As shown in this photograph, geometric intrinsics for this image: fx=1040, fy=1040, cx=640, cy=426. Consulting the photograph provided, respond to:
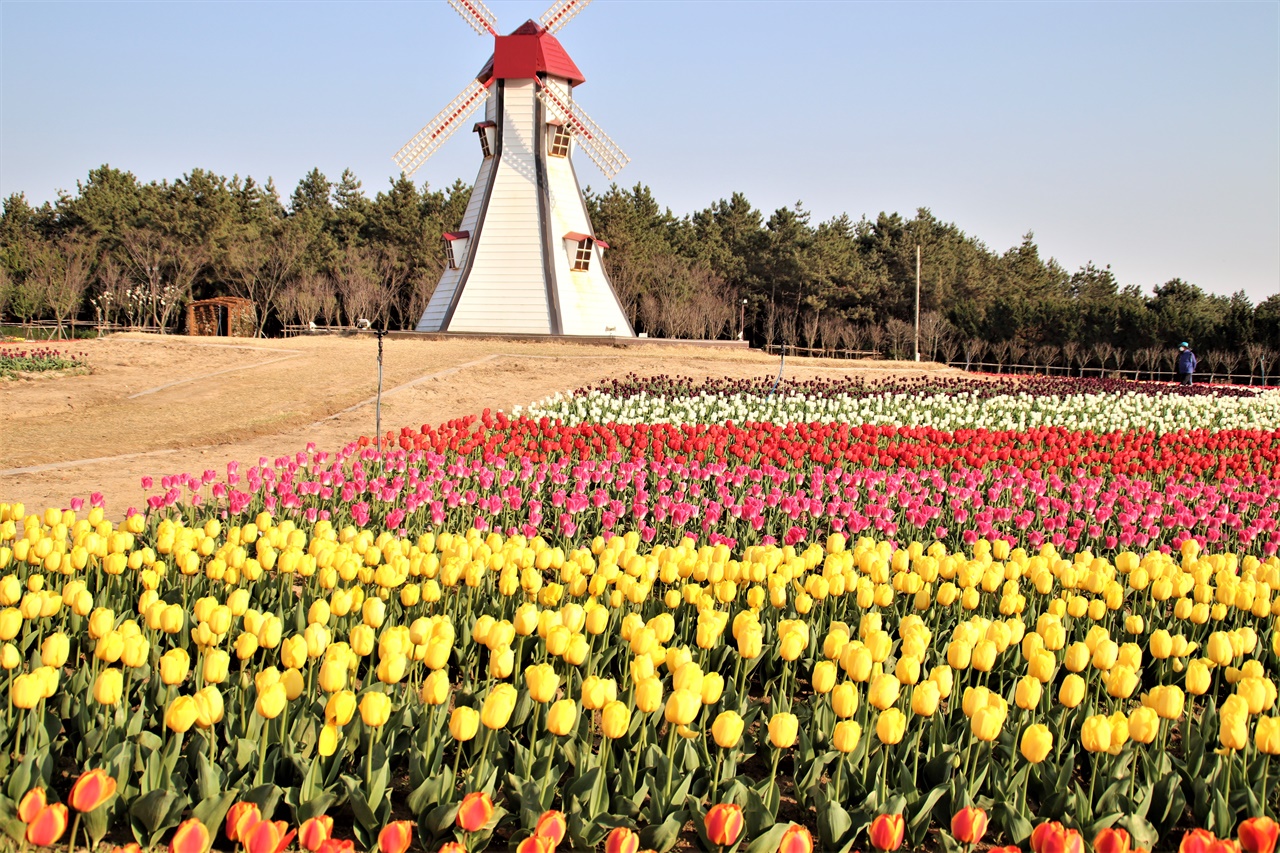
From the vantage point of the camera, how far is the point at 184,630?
4152mm

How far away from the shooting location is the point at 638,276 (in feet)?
160

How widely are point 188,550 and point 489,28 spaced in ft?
96.5

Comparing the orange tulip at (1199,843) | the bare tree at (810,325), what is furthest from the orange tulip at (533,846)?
the bare tree at (810,325)

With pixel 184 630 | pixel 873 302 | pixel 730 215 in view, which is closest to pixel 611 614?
pixel 184 630

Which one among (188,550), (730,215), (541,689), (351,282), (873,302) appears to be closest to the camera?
(541,689)

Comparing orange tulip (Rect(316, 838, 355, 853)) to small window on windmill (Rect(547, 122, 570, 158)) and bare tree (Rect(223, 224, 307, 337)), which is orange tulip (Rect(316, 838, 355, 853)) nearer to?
small window on windmill (Rect(547, 122, 570, 158))

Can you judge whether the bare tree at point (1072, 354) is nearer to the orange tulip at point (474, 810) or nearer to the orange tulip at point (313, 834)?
the orange tulip at point (474, 810)

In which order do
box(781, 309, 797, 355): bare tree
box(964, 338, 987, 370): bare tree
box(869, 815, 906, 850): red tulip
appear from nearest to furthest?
box(869, 815, 906, 850): red tulip, box(964, 338, 987, 370): bare tree, box(781, 309, 797, 355): bare tree

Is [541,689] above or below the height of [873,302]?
below

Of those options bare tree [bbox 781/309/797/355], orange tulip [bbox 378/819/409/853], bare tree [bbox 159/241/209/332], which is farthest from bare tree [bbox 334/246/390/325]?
orange tulip [bbox 378/819/409/853]

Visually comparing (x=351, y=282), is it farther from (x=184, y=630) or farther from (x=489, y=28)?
(x=184, y=630)

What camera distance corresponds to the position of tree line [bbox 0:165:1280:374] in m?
42.0

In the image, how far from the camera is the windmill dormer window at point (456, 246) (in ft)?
96.6

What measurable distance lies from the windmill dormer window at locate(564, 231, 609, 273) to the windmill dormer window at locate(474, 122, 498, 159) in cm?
340
